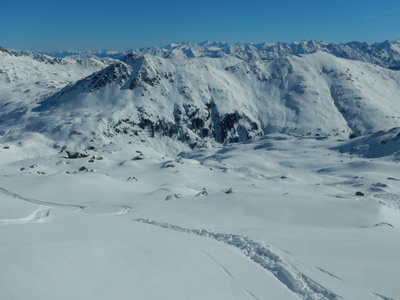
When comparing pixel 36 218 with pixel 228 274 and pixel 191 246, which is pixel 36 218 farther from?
pixel 228 274

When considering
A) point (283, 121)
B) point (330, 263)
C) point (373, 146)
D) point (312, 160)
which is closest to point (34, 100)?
point (283, 121)

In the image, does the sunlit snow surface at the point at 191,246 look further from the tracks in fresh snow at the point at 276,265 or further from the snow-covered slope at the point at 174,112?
the snow-covered slope at the point at 174,112

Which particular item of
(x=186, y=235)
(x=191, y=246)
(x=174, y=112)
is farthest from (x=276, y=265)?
(x=174, y=112)

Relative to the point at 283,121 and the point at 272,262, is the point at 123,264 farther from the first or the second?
the point at 283,121

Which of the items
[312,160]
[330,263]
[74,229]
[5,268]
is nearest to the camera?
[5,268]

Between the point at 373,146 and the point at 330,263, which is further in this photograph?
the point at 373,146

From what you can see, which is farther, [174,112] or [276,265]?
[174,112]
